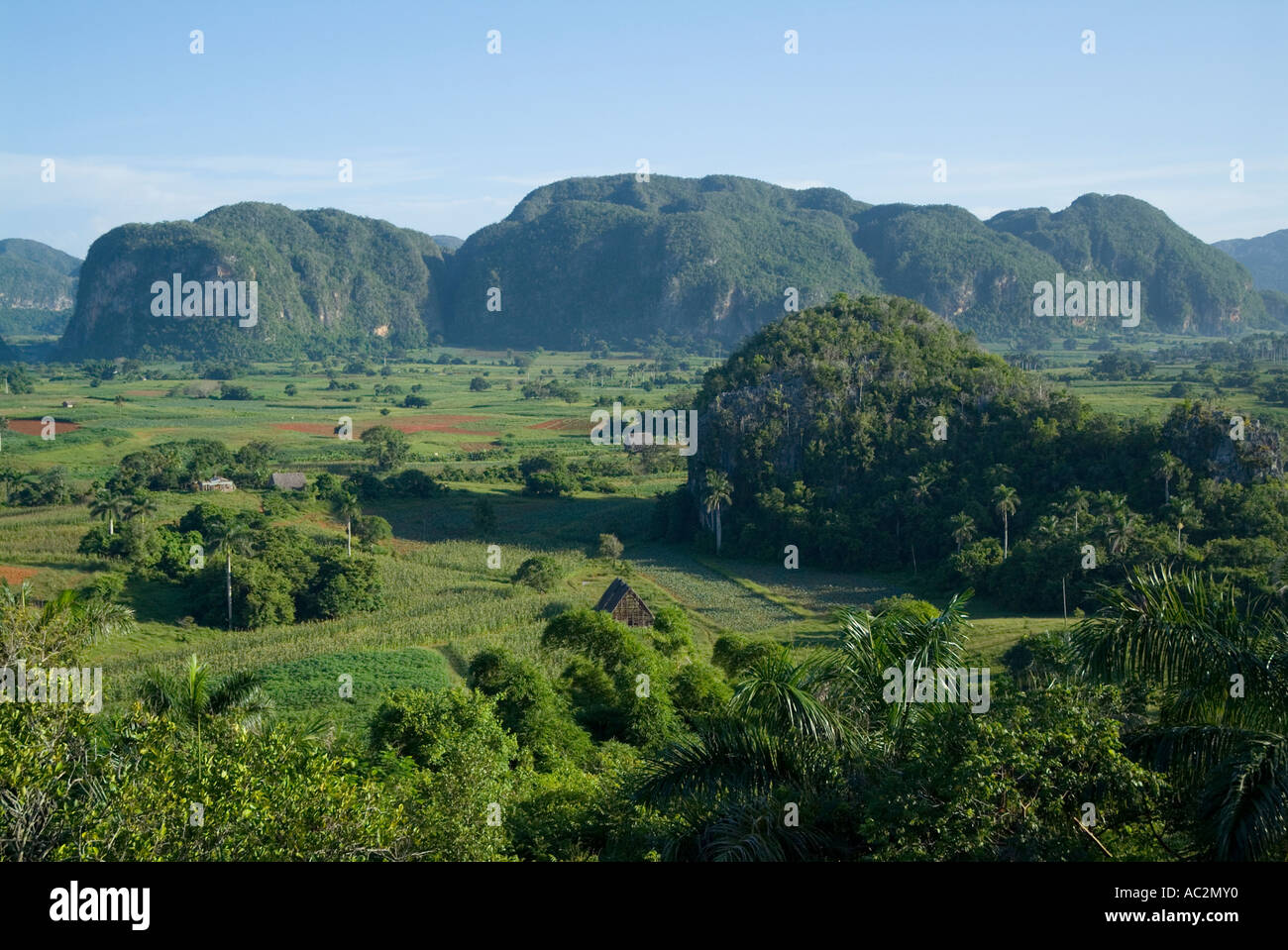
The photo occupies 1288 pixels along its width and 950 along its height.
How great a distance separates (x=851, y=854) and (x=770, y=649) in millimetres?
15871

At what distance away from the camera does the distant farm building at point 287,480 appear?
5581cm

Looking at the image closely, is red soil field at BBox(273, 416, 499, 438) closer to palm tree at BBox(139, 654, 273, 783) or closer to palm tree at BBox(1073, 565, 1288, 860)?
palm tree at BBox(139, 654, 273, 783)

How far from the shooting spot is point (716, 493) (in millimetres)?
51125

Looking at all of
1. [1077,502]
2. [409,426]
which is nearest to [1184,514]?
[1077,502]

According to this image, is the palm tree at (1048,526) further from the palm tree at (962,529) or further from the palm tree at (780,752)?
the palm tree at (780,752)

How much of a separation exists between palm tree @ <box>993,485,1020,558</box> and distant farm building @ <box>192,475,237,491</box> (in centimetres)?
3559

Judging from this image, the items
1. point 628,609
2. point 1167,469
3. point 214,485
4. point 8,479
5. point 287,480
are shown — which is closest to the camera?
point 628,609

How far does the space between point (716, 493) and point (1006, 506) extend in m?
12.9

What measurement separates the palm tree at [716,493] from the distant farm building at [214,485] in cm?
2323

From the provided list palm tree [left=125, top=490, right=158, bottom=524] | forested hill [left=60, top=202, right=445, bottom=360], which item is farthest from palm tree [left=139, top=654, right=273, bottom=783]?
forested hill [left=60, top=202, right=445, bottom=360]

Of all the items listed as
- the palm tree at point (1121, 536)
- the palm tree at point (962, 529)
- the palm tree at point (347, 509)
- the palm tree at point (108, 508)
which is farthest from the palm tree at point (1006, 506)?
the palm tree at point (108, 508)

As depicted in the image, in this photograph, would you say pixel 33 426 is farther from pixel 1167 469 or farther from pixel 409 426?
pixel 1167 469

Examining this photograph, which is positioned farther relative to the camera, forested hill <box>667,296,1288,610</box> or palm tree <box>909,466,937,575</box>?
palm tree <box>909,466,937,575</box>

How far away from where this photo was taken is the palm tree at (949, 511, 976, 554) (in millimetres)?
43812
